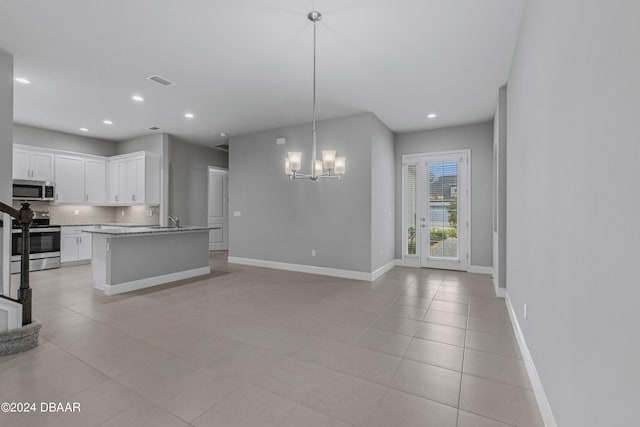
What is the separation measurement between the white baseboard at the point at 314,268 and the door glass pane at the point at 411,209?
21.5 inches

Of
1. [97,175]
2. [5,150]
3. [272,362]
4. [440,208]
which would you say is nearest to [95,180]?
[97,175]

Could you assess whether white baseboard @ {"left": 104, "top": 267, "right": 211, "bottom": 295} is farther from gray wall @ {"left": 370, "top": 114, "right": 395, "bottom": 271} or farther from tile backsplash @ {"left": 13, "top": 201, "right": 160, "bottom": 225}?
gray wall @ {"left": 370, "top": 114, "right": 395, "bottom": 271}

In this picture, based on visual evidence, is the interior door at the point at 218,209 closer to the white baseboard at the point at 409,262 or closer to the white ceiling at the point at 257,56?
the white ceiling at the point at 257,56

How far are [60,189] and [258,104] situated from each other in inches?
203

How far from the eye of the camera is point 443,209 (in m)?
6.43

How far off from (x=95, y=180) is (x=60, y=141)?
1072 millimetres

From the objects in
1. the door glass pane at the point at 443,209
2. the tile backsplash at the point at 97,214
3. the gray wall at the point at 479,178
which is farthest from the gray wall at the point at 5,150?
the gray wall at the point at 479,178

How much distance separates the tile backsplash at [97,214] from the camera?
6.79 metres

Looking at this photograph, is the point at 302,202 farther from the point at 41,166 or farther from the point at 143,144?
the point at 41,166

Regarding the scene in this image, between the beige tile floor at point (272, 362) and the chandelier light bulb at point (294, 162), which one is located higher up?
the chandelier light bulb at point (294, 162)

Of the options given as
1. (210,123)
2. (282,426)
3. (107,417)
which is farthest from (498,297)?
(210,123)

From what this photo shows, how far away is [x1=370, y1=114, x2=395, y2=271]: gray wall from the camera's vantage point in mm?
5457

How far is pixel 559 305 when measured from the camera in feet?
5.12

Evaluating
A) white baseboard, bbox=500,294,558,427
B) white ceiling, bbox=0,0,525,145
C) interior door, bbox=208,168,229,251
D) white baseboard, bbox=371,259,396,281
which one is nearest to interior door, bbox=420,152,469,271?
white baseboard, bbox=371,259,396,281
